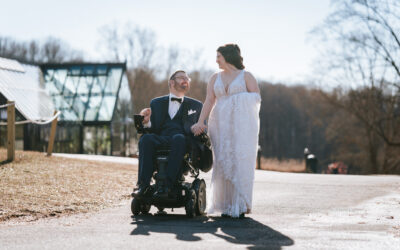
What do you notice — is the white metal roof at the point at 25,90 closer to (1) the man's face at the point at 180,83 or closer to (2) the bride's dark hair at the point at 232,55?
(1) the man's face at the point at 180,83

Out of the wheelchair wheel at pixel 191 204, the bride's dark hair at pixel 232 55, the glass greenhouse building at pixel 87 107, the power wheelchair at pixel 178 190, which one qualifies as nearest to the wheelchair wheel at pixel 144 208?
the power wheelchair at pixel 178 190

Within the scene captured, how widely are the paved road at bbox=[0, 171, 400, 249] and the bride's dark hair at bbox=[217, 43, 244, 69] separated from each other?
1823mm

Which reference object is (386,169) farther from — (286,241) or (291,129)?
(291,129)

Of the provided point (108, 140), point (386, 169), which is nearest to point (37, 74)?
point (108, 140)

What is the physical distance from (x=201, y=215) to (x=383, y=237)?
7.98 ft

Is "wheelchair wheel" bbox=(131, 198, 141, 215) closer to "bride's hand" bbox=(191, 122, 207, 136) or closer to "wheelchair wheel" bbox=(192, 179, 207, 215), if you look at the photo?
"wheelchair wheel" bbox=(192, 179, 207, 215)

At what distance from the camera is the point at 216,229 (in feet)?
18.9

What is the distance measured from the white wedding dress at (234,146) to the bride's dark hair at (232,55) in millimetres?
123

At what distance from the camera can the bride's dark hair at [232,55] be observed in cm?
705

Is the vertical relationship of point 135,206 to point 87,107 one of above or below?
below

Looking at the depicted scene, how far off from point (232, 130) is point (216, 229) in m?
1.55

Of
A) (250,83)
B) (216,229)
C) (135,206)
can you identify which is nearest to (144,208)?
(135,206)

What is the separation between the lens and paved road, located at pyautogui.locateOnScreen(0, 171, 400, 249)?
4777mm

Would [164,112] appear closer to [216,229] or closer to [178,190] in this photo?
[178,190]
